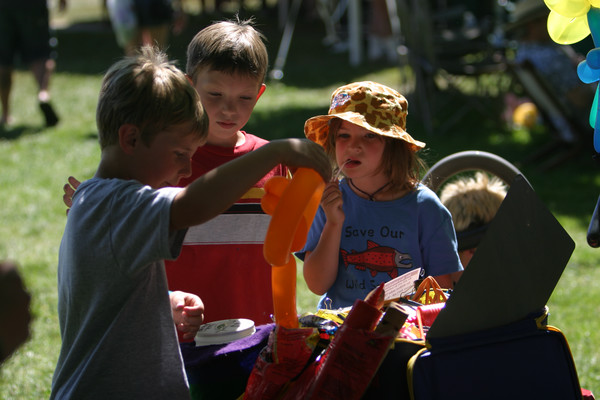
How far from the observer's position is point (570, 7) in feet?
6.63

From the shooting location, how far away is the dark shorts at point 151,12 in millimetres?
9523

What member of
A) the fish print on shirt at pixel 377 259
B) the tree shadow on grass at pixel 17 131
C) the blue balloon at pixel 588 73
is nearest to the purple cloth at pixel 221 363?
the fish print on shirt at pixel 377 259

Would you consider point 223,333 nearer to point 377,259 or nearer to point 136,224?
point 136,224

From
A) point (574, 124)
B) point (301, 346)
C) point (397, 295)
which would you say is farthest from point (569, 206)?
point (301, 346)

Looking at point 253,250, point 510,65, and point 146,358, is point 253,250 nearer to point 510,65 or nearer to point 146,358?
point 146,358

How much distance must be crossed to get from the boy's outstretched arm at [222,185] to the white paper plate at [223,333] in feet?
1.52

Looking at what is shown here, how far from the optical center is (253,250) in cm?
238

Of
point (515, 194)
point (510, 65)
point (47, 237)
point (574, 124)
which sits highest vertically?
point (515, 194)

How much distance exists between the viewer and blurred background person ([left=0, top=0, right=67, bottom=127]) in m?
8.70

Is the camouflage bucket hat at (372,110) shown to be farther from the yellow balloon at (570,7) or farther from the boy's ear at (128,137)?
the boy's ear at (128,137)

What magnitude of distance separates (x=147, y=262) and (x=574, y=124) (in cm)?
616

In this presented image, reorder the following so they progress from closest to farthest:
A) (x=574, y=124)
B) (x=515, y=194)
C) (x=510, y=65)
A: 1. (x=515, y=194)
2. (x=574, y=124)
3. (x=510, y=65)

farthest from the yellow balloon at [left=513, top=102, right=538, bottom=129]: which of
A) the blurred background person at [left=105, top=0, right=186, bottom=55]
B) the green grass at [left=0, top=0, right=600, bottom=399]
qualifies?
the blurred background person at [left=105, top=0, right=186, bottom=55]

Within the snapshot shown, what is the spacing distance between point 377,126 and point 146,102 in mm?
962
